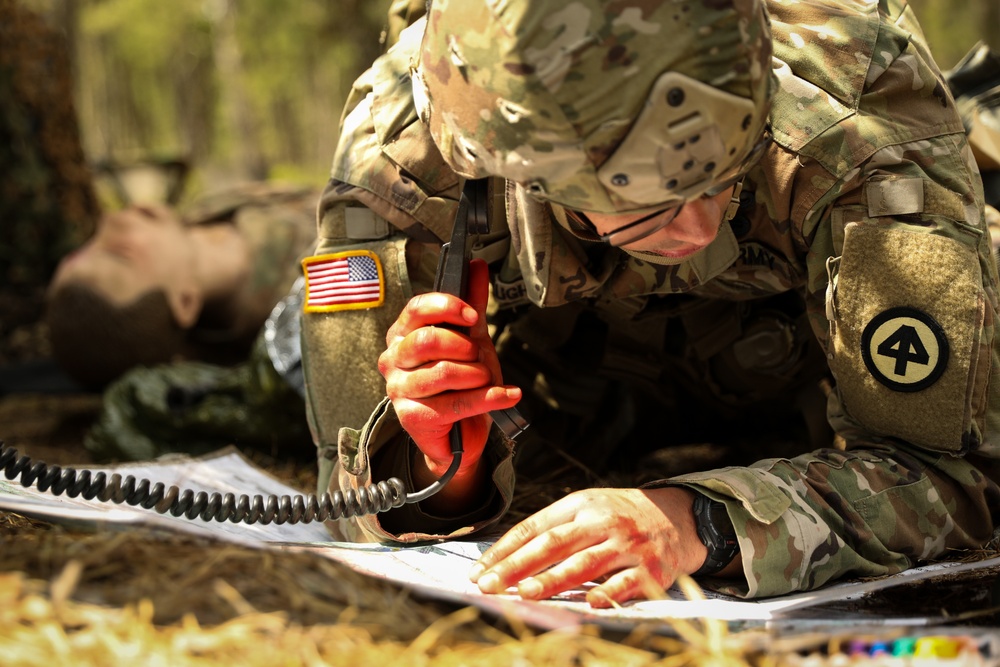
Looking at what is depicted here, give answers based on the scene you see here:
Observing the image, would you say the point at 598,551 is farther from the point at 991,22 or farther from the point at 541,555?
the point at 991,22

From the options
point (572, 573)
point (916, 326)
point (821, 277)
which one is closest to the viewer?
point (572, 573)

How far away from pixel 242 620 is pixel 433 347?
0.57 meters

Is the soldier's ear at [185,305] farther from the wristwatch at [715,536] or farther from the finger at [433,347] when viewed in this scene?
the wristwatch at [715,536]


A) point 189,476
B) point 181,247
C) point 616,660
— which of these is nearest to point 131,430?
point 181,247

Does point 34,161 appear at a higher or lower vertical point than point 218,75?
higher

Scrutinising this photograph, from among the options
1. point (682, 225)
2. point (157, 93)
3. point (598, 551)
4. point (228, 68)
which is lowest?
point (157, 93)

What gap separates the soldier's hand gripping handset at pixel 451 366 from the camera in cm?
165

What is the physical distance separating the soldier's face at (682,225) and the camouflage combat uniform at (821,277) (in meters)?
0.18

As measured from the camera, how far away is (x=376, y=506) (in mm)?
1778

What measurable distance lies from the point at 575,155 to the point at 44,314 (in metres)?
4.29

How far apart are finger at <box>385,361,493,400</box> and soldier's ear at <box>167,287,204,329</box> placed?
3.07 m

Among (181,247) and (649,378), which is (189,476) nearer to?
(649,378)

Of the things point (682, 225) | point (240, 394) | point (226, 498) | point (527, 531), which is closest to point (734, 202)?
point (682, 225)

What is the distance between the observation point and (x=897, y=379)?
1758 mm
